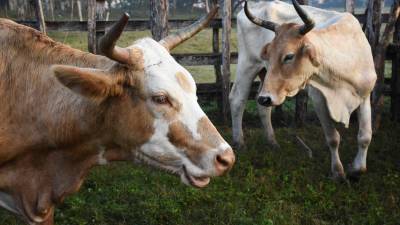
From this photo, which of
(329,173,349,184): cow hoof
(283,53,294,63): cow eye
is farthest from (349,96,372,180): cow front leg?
(283,53,294,63): cow eye

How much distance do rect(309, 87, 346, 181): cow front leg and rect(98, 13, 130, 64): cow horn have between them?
335 cm

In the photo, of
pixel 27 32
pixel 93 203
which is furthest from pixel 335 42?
pixel 27 32

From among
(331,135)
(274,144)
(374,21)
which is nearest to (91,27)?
(274,144)

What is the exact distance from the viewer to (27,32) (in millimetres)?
3281

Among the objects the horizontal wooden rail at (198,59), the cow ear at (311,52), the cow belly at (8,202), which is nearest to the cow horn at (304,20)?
the cow ear at (311,52)

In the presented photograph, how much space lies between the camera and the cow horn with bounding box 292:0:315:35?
16.6 ft

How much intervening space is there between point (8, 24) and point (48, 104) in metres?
0.65

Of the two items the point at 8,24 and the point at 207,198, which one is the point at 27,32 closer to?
the point at 8,24

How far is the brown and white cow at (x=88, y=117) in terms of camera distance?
2828 millimetres

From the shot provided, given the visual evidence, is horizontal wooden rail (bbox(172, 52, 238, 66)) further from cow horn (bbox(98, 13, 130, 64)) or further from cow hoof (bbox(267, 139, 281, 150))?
cow horn (bbox(98, 13, 130, 64))

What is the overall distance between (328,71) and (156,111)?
308cm

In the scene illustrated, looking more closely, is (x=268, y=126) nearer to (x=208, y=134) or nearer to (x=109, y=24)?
(x=109, y=24)

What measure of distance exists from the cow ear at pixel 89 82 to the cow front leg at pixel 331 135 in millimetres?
3340

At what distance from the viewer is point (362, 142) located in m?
5.65
